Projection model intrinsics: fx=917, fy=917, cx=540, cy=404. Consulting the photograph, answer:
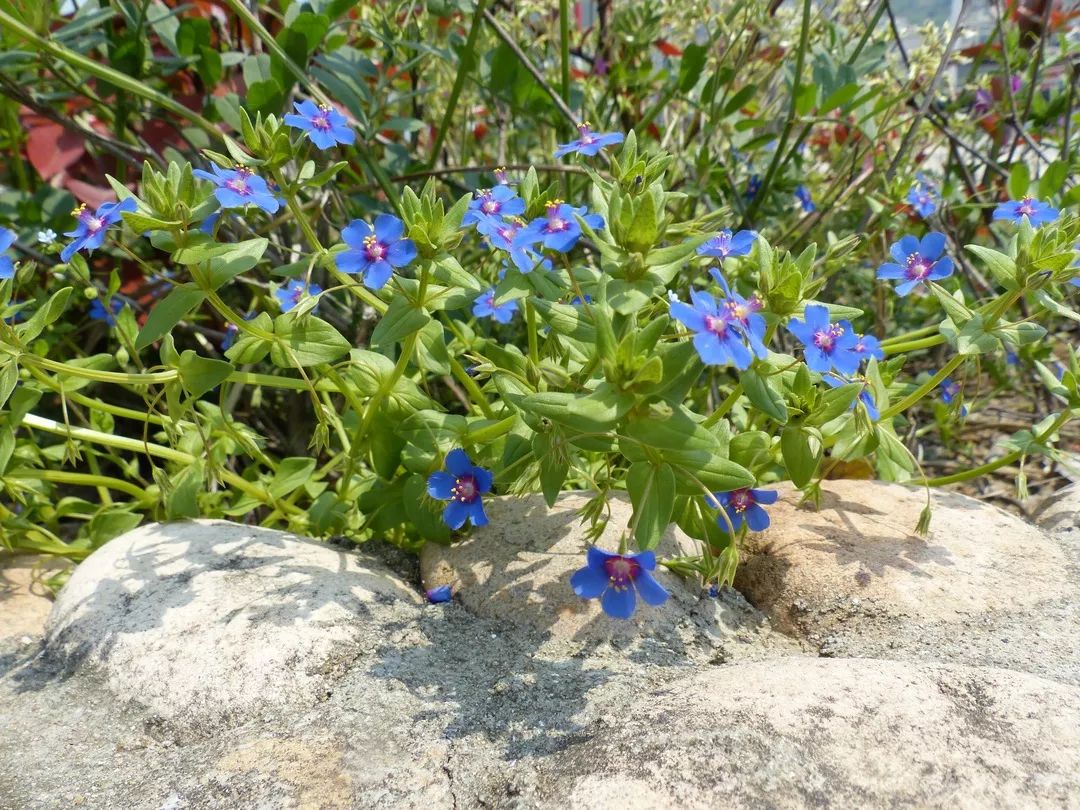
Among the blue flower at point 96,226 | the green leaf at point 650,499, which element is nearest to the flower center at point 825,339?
Answer: the green leaf at point 650,499

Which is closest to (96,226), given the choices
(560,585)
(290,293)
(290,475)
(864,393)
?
(290,293)

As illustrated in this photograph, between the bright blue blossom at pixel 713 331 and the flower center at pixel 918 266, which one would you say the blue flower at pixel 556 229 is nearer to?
the bright blue blossom at pixel 713 331

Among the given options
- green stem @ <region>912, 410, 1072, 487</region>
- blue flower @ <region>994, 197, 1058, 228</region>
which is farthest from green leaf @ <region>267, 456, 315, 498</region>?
blue flower @ <region>994, 197, 1058, 228</region>

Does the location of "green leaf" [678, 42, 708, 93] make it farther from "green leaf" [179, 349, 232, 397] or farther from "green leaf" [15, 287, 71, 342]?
"green leaf" [15, 287, 71, 342]

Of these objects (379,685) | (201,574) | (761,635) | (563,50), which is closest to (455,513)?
(379,685)

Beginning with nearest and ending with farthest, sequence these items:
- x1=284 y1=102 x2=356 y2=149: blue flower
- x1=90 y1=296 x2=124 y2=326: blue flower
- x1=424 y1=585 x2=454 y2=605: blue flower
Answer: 1. x1=284 y1=102 x2=356 y2=149: blue flower
2. x1=424 y1=585 x2=454 y2=605: blue flower
3. x1=90 y1=296 x2=124 y2=326: blue flower

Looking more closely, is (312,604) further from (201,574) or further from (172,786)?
(172,786)
